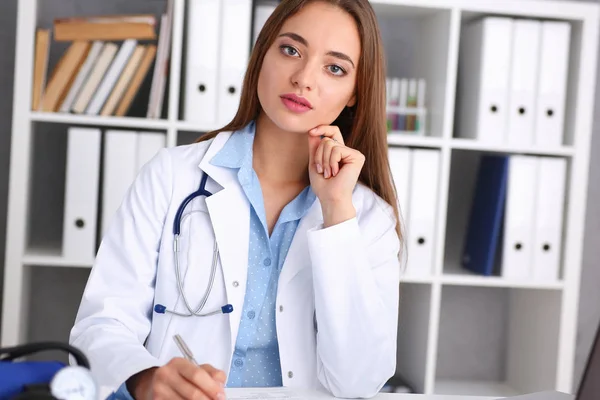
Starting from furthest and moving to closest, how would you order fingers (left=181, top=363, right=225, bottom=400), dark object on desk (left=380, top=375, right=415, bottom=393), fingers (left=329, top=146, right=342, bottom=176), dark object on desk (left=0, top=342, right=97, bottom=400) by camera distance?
dark object on desk (left=380, top=375, right=415, bottom=393)
fingers (left=329, top=146, right=342, bottom=176)
fingers (left=181, top=363, right=225, bottom=400)
dark object on desk (left=0, top=342, right=97, bottom=400)

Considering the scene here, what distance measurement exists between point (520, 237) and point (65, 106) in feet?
4.77

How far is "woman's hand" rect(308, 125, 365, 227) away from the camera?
4.66 feet

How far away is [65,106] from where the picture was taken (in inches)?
90.1

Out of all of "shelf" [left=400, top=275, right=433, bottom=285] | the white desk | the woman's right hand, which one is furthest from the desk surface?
"shelf" [left=400, top=275, right=433, bottom=285]

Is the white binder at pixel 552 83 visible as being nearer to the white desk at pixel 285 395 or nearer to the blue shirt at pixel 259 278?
the blue shirt at pixel 259 278

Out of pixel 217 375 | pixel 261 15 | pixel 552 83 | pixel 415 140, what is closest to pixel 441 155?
pixel 415 140

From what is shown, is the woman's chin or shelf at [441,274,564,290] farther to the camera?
shelf at [441,274,564,290]

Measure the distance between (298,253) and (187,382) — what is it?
1.76 feet

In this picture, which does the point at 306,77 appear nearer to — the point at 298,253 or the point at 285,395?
the point at 298,253

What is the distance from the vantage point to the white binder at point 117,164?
2.28 metres

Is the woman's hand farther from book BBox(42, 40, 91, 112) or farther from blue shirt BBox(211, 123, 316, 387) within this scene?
book BBox(42, 40, 91, 112)

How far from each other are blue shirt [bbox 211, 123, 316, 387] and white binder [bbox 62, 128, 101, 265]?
0.87 m

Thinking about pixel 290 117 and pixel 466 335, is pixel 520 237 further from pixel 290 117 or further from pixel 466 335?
pixel 290 117

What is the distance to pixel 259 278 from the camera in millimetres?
1467
